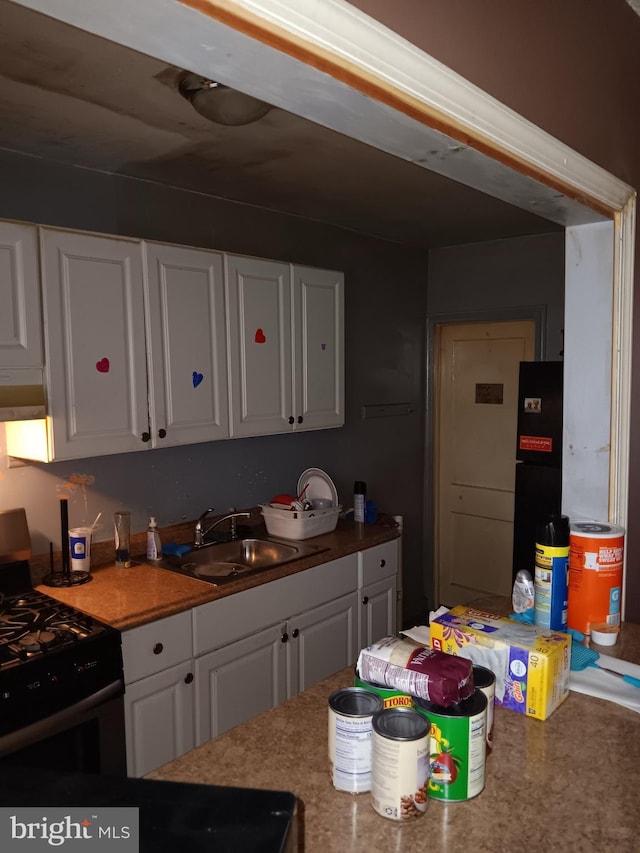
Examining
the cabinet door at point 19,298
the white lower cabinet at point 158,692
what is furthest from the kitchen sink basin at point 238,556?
the cabinet door at point 19,298

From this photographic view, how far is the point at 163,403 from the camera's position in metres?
2.63

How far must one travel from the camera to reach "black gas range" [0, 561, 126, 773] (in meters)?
1.88

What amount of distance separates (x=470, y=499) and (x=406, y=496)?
1.43ft

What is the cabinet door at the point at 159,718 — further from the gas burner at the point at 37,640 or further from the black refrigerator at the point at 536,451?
the black refrigerator at the point at 536,451

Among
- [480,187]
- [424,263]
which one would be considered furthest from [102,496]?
[424,263]

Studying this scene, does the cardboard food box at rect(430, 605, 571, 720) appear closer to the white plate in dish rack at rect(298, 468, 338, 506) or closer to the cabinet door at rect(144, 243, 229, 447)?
the cabinet door at rect(144, 243, 229, 447)

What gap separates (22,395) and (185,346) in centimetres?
71

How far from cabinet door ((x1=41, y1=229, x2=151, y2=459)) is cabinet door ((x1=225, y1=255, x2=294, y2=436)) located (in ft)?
1.53

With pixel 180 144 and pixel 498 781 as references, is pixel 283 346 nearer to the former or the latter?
pixel 180 144

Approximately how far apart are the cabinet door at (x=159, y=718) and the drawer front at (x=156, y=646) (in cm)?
3

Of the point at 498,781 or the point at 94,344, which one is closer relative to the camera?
the point at 498,781

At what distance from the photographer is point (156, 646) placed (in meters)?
2.30

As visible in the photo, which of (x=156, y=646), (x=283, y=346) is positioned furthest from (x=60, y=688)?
(x=283, y=346)

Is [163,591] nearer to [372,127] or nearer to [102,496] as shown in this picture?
[102,496]
